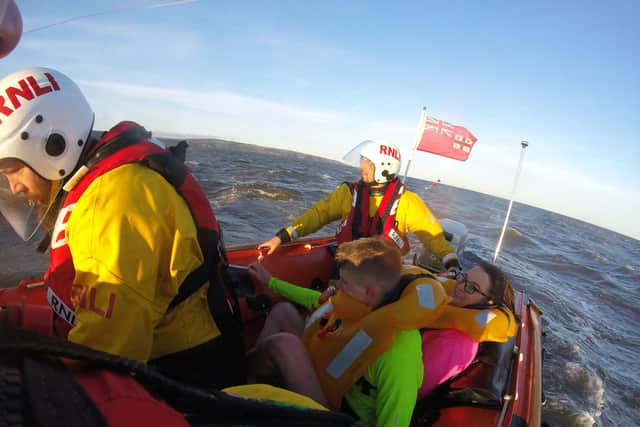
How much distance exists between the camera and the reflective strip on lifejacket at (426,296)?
5.33ft

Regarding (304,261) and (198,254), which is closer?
(198,254)

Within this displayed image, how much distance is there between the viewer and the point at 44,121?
1351 mm

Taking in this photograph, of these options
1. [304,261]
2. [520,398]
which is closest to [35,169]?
[304,261]

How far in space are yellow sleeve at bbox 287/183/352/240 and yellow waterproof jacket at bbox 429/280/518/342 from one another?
1958 millimetres

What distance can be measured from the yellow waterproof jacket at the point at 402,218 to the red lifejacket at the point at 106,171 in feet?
7.21

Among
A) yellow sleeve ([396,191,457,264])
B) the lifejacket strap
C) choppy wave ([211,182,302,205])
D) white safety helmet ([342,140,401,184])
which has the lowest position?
choppy wave ([211,182,302,205])

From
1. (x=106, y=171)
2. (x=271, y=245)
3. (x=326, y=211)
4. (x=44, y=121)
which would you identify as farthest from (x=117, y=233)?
(x=326, y=211)

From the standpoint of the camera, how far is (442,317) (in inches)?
83.6

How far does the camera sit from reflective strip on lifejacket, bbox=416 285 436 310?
162cm

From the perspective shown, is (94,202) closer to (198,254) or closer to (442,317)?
(198,254)

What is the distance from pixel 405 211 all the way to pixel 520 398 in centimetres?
198

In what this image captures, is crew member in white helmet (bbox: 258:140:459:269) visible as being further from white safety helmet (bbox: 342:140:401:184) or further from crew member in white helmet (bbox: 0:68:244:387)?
crew member in white helmet (bbox: 0:68:244:387)

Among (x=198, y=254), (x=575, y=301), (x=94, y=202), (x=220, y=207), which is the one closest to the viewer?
(x=94, y=202)

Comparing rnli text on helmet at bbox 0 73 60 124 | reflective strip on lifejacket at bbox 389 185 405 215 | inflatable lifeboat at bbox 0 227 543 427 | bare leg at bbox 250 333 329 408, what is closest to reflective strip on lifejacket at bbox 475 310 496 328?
inflatable lifeboat at bbox 0 227 543 427
